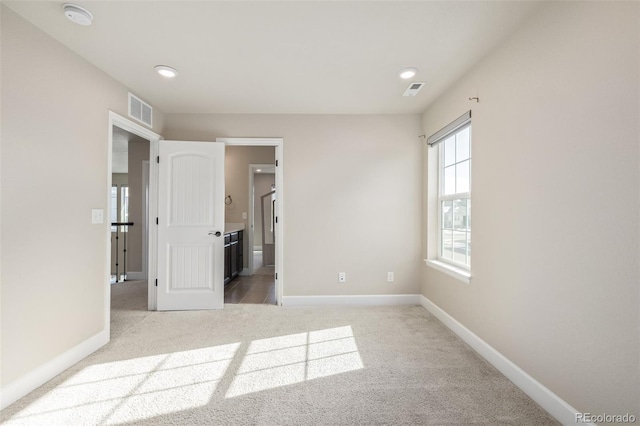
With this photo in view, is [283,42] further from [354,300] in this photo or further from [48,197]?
[354,300]

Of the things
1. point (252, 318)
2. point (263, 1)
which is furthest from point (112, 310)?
point (263, 1)

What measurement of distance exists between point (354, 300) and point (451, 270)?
4.24ft

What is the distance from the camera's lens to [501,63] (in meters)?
2.15

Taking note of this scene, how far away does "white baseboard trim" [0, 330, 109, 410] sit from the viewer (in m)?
1.78

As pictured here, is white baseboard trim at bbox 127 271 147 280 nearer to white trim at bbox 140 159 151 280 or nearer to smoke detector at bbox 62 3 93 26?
white trim at bbox 140 159 151 280

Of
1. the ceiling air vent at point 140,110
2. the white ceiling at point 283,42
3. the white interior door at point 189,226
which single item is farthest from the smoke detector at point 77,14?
the white interior door at point 189,226

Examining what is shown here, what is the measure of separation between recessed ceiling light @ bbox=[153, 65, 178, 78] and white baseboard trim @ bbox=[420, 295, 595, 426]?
3.41 m

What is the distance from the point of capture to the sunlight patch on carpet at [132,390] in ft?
5.53

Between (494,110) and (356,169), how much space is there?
68.3 inches

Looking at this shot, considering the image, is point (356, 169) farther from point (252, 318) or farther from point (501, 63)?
point (252, 318)

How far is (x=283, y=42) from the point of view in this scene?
214 centimetres

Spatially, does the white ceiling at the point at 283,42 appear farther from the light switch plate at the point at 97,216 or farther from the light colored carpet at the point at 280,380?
the light colored carpet at the point at 280,380

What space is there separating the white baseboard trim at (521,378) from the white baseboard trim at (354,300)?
809 millimetres

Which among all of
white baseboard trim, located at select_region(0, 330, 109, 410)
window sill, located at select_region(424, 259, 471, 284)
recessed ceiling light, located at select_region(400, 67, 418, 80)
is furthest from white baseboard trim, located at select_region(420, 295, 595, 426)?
white baseboard trim, located at select_region(0, 330, 109, 410)
